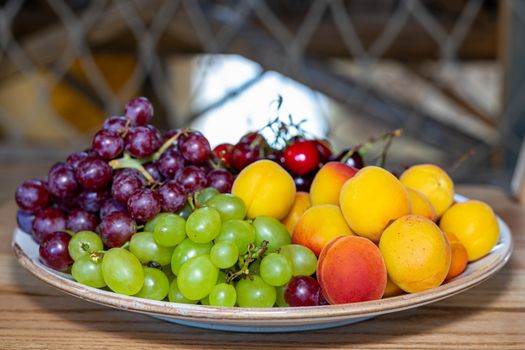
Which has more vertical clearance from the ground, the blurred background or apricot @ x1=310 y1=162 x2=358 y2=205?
the blurred background

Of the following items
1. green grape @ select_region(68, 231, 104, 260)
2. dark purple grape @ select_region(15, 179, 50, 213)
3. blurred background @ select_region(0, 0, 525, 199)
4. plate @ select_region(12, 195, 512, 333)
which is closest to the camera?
plate @ select_region(12, 195, 512, 333)

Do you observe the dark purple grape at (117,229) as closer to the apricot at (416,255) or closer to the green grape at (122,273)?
the green grape at (122,273)

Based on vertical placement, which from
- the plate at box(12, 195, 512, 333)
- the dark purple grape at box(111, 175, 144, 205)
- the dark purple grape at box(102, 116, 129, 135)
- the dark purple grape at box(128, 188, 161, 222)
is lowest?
Answer: the plate at box(12, 195, 512, 333)

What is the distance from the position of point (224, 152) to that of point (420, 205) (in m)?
0.21

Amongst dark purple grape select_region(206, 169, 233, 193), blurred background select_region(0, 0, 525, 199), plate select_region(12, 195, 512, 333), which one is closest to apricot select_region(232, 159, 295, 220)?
dark purple grape select_region(206, 169, 233, 193)

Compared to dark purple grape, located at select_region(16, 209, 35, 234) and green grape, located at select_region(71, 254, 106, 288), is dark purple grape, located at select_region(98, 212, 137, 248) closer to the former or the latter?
green grape, located at select_region(71, 254, 106, 288)

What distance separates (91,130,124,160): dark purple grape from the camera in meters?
0.64

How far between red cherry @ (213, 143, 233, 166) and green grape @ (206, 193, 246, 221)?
11cm

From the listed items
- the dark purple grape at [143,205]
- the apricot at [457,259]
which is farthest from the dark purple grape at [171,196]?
the apricot at [457,259]

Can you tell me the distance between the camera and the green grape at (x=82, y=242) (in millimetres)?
583

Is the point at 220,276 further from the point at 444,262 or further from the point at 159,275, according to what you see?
the point at 444,262

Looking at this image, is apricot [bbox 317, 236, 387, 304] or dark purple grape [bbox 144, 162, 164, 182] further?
dark purple grape [bbox 144, 162, 164, 182]

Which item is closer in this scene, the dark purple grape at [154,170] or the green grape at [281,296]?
the green grape at [281,296]

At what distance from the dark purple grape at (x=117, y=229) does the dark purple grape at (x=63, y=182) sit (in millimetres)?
89
